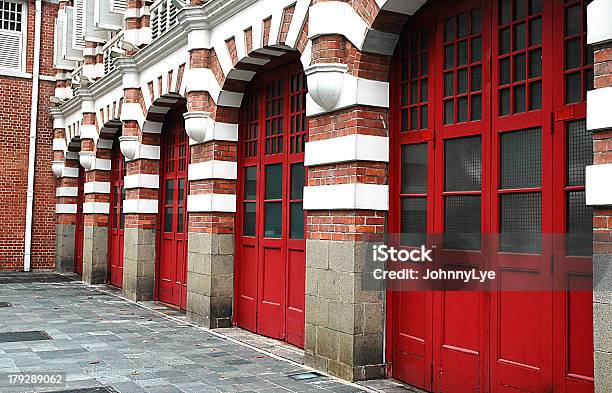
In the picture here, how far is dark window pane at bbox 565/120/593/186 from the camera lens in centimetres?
506

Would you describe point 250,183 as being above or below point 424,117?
below

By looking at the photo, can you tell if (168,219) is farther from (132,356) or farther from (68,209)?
(68,209)

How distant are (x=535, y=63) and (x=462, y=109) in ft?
2.94

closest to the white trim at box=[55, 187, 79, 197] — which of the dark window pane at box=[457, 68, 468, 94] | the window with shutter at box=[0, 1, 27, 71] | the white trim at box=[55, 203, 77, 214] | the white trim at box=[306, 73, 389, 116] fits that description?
the white trim at box=[55, 203, 77, 214]

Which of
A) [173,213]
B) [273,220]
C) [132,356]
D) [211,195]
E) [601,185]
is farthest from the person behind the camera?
[173,213]

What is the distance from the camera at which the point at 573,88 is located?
5.23m

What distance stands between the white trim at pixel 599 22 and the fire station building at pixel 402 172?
1 centimetres

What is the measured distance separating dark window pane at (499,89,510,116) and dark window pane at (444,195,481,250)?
77cm

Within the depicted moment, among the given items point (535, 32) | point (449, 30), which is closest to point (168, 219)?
point (449, 30)

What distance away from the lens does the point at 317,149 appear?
738cm

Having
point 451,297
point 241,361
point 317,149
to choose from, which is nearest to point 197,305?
point 241,361

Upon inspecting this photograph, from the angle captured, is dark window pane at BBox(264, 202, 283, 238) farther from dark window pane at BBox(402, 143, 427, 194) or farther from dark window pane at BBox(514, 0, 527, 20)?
dark window pane at BBox(514, 0, 527, 20)

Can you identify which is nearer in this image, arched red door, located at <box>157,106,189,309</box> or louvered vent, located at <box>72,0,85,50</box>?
arched red door, located at <box>157,106,189,309</box>

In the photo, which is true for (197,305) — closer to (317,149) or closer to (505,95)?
(317,149)
